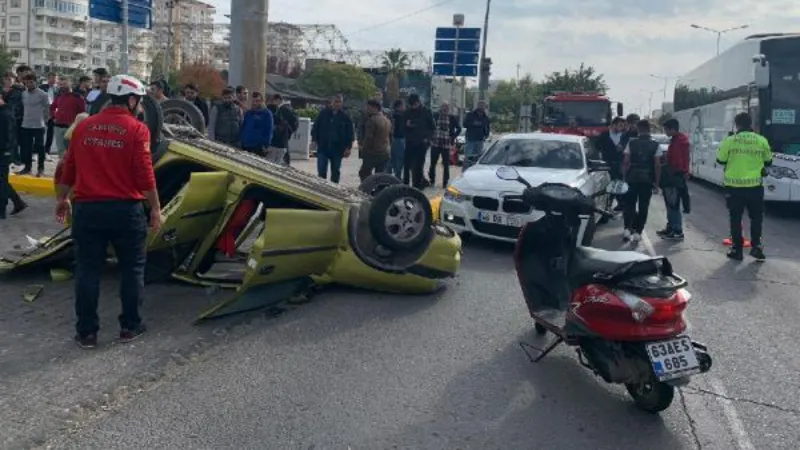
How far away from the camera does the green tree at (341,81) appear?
243 ft

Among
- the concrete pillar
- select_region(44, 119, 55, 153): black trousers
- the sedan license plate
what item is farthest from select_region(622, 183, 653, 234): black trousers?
select_region(44, 119, 55, 153): black trousers

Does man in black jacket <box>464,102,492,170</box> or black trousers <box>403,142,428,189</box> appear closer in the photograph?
black trousers <box>403,142,428,189</box>

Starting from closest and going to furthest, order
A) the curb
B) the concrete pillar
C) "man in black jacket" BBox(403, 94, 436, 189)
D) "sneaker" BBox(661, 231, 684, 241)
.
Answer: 1. "sneaker" BBox(661, 231, 684, 241)
2. the curb
3. the concrete pillar
4. "man in black jacket" BBox(403, 94, 436, 189)

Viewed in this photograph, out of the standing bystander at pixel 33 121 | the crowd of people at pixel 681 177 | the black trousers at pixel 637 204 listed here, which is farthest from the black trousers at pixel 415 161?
the standing bystander at pixel 33 121

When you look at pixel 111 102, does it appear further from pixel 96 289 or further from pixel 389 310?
pixel 389 310

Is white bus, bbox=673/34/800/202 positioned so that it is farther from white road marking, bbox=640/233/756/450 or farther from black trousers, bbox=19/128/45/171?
black trousers, bbox=19/128/45/171

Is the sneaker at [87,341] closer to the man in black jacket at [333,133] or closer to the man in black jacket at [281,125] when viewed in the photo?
the man in black jacket at [281,125]

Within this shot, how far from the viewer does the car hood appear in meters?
9.27

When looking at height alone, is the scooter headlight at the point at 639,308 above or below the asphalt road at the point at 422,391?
above

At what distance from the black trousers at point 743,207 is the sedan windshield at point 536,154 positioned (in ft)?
6.49

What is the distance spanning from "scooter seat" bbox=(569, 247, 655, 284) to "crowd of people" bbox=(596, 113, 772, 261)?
5368mm

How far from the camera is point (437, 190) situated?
1564cm

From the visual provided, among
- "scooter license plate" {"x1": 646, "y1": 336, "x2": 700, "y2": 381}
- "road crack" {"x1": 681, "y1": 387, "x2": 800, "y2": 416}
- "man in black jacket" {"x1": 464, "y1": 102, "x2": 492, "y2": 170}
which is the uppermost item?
"man in black jacket" {"x1": 464, "y1": 102, "x2": 492, "y2": 170}

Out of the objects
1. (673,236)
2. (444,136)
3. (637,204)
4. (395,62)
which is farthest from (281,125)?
(395,62)
